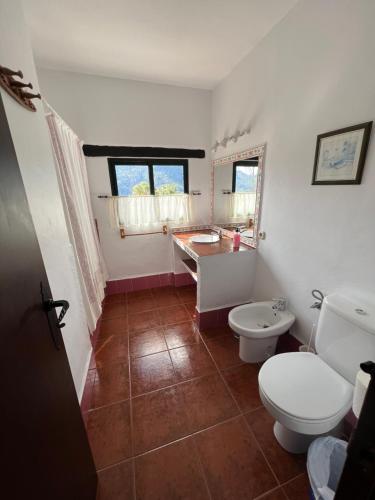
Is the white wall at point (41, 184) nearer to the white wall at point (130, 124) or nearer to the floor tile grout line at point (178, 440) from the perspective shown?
the floor tile grout line at point (178, 440)

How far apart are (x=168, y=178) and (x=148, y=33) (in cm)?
134

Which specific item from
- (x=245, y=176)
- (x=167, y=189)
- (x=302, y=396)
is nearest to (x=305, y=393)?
(x=302, y=396)

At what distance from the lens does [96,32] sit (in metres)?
1.58

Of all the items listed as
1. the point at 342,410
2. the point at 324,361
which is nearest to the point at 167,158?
the point at 324,361

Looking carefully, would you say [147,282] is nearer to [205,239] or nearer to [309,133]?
[205,239]

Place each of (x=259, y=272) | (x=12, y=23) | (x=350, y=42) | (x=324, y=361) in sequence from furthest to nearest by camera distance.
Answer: (x=259, y=272) → (x=324, y=361) → (x=350, y=42) → (x=12, y=23)

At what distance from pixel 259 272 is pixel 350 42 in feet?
5.49

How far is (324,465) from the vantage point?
3.12 feet

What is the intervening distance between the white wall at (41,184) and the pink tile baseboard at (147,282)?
133 centimetres

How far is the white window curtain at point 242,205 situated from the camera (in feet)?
6.84

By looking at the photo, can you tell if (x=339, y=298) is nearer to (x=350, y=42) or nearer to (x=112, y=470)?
(x=350, y=42)

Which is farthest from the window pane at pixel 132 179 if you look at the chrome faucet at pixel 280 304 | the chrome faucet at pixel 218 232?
the chrome faucet at pixel 280 304

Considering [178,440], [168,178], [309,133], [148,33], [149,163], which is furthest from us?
[168,178]

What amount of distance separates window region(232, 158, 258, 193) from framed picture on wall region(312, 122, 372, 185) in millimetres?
679
